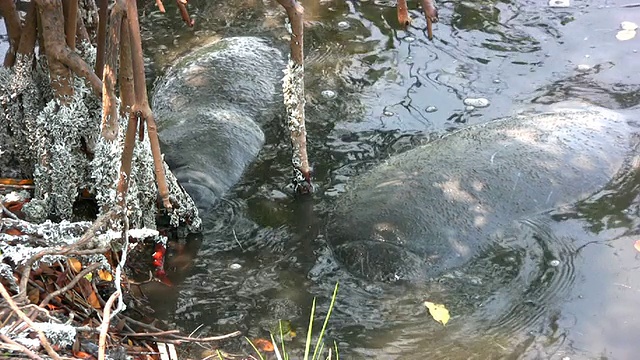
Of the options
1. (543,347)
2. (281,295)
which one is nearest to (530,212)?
(543,347)

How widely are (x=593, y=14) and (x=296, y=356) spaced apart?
15.3 feet

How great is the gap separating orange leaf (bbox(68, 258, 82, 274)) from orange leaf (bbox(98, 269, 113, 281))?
0.10m

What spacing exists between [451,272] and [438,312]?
285 millimetres

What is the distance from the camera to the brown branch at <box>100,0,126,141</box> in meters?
3.06

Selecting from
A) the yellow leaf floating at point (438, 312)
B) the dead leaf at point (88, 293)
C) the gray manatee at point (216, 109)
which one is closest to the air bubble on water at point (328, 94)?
the gray manatee at point (216, 109)

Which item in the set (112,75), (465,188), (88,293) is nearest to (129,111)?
(112,75)

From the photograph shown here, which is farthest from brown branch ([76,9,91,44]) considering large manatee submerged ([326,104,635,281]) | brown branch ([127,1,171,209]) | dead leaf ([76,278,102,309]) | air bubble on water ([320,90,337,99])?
air bubble on water ([320,90,337,99])

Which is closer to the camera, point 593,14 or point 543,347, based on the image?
point 543,347

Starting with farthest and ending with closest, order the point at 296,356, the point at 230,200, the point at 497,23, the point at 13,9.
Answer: the point at 497,23 → the point at 230,200 → the point at 13,9 → the point at 296,356

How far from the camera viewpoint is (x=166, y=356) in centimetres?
319

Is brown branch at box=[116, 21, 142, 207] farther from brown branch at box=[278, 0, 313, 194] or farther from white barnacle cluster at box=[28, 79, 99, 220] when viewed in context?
brown branch at box=[278, 0, 313, 194]

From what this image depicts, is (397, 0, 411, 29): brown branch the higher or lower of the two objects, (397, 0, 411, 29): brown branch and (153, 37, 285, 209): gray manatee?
the higher

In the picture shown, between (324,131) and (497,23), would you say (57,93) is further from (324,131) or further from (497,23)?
(497,23)

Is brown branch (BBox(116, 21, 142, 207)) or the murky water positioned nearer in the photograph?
brown branch (BBox(116, 21, 142, 207))
